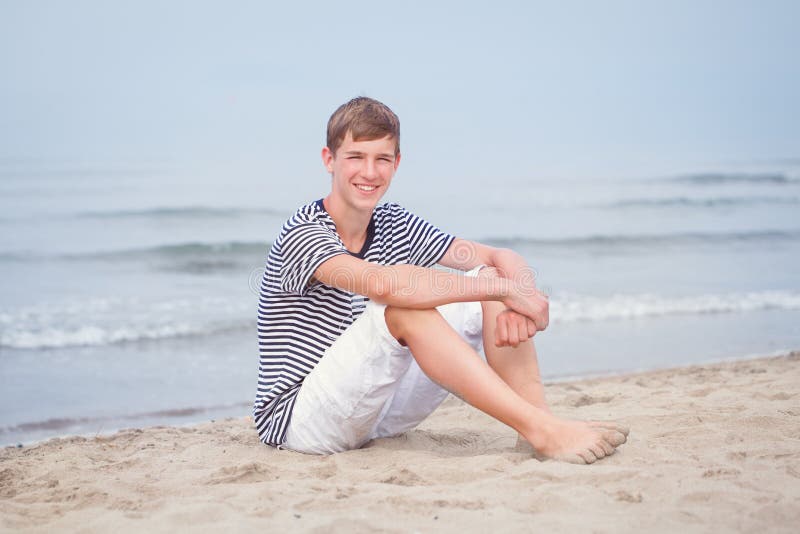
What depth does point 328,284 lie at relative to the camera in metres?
3.22

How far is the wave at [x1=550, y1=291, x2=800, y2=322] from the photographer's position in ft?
27.3

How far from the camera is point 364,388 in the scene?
3119 mm

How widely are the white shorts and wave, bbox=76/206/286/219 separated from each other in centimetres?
1335

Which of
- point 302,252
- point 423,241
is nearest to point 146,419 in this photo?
point 423,241

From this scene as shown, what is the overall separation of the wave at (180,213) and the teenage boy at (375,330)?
1318 cm

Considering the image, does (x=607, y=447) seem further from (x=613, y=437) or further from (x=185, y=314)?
(x=185, y=314)

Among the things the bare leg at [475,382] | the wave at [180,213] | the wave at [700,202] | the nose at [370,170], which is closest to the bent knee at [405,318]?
the bare leg at [475,382]

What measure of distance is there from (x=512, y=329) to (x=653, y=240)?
475 inches

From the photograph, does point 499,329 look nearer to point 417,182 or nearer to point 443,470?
point 443,470

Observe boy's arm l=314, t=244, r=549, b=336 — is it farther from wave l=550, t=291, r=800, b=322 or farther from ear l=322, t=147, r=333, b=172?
wave l=550, t=291, r=800, b=322

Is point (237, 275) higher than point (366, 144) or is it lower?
lower

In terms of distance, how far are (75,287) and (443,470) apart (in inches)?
326

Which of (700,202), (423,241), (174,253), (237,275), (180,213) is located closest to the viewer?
(423,241)

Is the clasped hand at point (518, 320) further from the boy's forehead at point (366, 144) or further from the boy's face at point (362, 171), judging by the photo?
the boy's forehead at point (366, 144)
